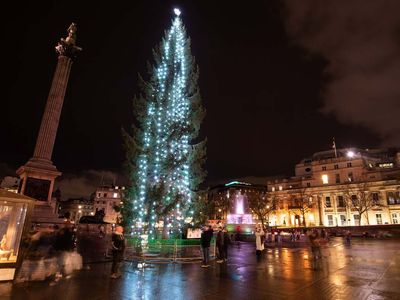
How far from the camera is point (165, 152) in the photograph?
18.6 m

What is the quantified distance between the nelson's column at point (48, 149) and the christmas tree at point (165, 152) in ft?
22.4

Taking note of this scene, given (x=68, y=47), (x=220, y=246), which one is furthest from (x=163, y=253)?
(x=68, y=47)

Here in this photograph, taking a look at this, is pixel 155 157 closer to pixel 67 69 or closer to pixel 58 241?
pixel 58 241

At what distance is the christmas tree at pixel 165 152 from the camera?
1770 centimetres

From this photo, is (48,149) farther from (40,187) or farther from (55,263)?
(55,263)

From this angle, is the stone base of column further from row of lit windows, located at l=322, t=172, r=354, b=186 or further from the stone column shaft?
row of lit windows, located at l=322, t=172, r=354, b=186

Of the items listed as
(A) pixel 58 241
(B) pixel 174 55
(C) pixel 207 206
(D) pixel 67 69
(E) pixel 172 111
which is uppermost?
(D) pixel 67 69

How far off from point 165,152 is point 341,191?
230 feet

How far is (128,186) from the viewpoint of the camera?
1844cm

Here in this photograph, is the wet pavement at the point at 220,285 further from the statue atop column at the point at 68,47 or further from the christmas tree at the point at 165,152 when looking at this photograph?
the statue atop column at the point at 68,47

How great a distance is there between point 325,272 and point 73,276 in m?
10.3

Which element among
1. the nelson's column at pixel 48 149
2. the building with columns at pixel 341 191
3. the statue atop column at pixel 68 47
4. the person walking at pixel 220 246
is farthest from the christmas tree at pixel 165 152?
the building with columns at pixel 341 191

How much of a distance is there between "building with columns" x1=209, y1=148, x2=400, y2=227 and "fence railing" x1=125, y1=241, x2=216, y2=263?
46660 mm

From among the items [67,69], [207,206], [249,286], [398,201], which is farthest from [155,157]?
[398,201]
